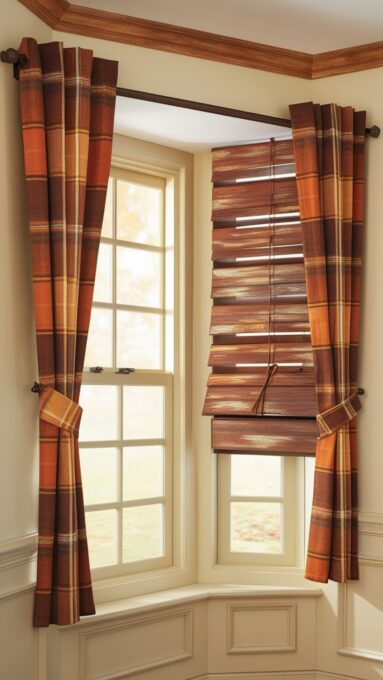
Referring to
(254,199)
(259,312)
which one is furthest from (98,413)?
(254,199)

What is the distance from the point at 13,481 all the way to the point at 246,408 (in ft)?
3.84

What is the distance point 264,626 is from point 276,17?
8.29 feet

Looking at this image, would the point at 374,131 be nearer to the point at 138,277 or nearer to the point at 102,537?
the point at 138,277

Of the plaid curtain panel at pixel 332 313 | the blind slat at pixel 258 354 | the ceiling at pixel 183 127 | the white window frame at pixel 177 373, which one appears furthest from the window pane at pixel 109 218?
the plaid curtain panel at pixel 332 313

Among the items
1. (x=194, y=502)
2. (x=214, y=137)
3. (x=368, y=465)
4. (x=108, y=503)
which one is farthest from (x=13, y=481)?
(x=214, y=137)

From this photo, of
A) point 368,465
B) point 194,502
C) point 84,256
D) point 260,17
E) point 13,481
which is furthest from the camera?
point 194,502

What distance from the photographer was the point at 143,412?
377 cm

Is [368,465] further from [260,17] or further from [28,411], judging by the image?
[260,17]

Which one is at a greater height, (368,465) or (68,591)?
(368,465)

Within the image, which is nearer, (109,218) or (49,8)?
(49,8)

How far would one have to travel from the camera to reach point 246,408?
3.73 meters

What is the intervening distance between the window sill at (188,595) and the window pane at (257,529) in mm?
186

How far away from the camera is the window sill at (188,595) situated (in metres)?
3.41

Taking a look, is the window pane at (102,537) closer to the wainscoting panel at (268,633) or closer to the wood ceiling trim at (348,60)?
the wainscoting panel at (268,633)
